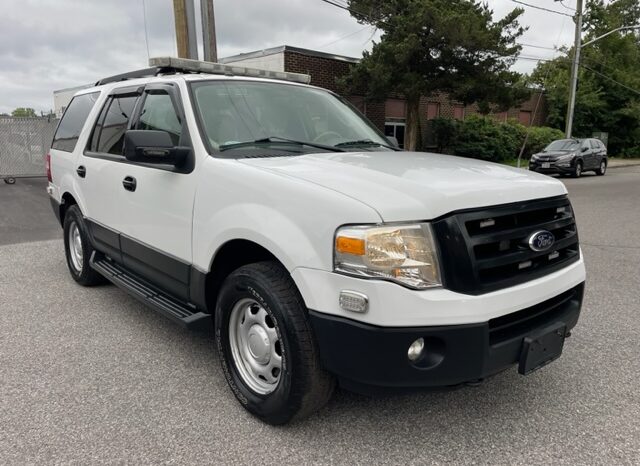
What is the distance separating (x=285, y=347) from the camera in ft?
8.13

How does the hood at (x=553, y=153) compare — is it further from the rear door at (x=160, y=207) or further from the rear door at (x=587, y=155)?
the rear door at (x=160, y=207)

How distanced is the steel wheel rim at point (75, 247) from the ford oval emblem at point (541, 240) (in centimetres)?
424

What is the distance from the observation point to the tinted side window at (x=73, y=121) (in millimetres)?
4945

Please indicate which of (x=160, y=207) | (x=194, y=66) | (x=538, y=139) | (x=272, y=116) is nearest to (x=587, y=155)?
(x=538, y=139)

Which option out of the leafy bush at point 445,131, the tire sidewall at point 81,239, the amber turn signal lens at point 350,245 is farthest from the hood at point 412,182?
the leafy bush at point 445,131

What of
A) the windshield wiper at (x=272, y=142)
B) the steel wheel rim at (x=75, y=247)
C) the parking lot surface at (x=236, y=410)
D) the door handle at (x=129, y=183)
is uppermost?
the windshield wiper at (x=272, y=142)

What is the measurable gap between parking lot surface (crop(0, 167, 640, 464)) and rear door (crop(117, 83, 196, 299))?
0.60m

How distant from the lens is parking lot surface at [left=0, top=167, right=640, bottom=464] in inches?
100

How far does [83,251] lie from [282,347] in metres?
3.15

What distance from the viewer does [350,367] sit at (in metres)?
2.32

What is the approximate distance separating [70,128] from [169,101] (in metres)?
2.28

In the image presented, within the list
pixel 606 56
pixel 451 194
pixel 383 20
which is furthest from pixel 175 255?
pixel 606 56

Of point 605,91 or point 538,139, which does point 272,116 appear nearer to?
point 538,139

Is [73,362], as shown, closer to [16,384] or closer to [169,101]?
[16,384]
